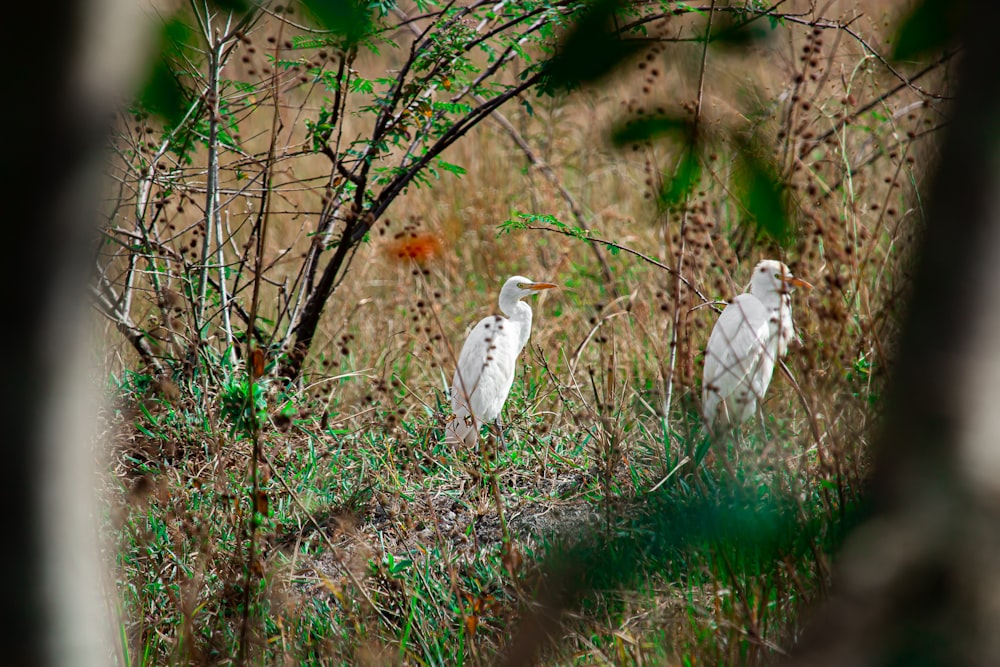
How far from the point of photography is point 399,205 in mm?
5711

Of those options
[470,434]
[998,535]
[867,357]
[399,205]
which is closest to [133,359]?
[470,434]

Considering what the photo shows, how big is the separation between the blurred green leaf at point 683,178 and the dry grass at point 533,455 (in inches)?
1.3

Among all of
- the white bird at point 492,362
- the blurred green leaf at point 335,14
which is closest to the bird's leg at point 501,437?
the white bird at point 492,362

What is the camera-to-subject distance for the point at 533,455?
10.1ft

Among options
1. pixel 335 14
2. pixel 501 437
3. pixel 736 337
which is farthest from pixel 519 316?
pixel 335 14

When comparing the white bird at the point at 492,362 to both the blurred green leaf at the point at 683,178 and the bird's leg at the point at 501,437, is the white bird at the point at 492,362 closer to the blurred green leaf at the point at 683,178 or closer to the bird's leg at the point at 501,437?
the bird's leg at the point at 501,437

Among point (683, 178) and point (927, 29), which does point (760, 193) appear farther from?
point (927, 29)

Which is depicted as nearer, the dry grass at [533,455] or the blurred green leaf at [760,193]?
the blurred green leaf at [760,193]

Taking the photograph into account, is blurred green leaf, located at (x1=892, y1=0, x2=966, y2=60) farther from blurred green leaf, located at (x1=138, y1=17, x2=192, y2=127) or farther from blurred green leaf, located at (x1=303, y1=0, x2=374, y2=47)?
blurred green leaf, located at (x1=138, y1=17, x2=192, y2=127)

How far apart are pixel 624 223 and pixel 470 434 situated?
2206 mm

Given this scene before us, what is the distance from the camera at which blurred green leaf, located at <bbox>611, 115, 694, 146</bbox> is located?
0.85m

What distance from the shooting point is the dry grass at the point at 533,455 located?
185 centimetres

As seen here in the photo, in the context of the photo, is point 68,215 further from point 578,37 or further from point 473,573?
point 473,573

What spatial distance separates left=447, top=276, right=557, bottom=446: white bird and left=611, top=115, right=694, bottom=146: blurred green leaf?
225 centimetres
